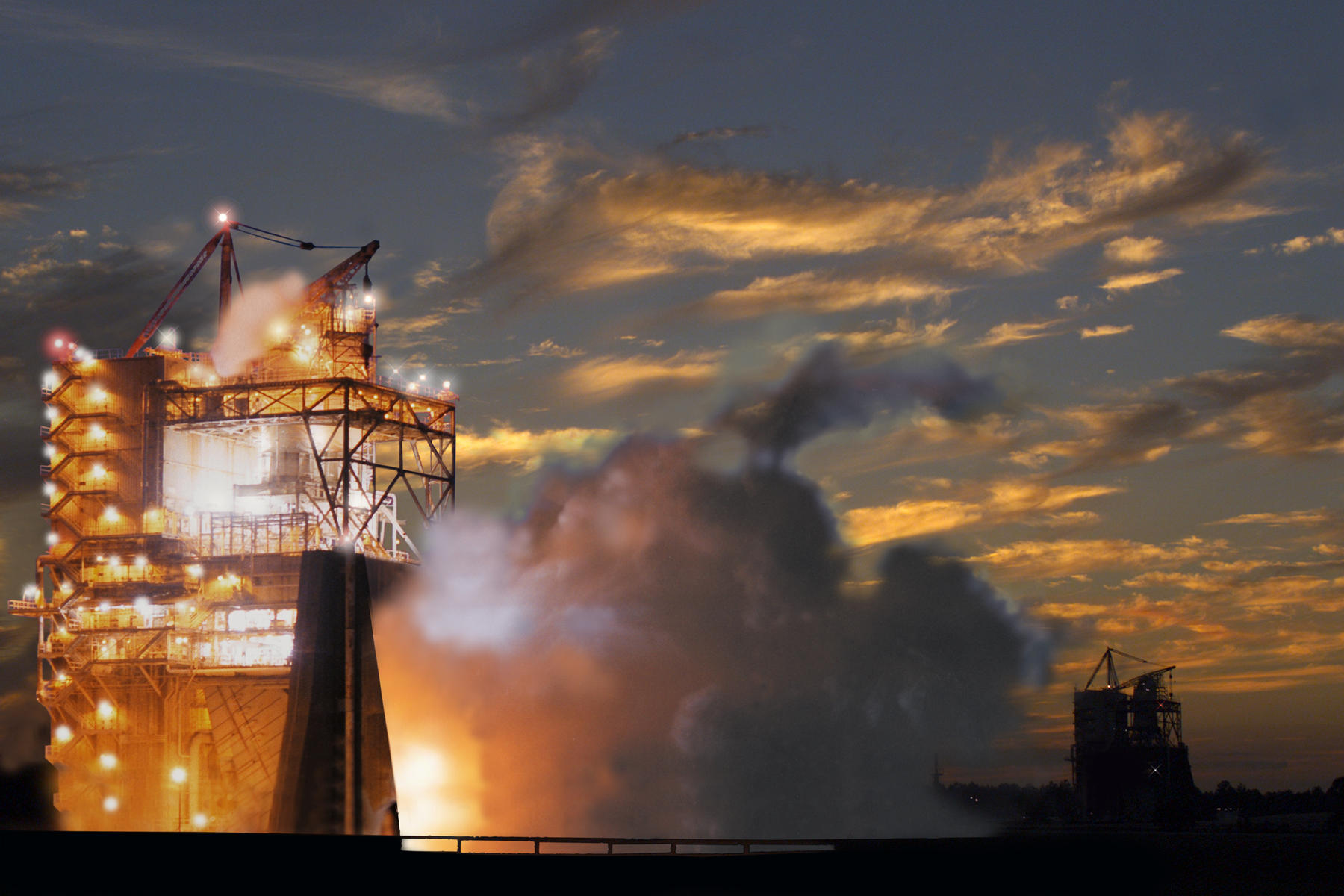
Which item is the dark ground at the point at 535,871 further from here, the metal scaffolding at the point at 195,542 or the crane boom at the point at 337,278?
the crane boom at the point at 337,278

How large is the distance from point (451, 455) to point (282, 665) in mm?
21931

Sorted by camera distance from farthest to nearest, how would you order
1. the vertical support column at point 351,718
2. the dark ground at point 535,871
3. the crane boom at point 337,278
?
the crane boom at point 337,278 < the vertical support column at point 351,718 < the dark ground at point 535,871

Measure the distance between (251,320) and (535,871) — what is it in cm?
5746

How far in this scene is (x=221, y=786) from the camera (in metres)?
91.6

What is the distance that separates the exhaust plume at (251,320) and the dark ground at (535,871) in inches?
2060

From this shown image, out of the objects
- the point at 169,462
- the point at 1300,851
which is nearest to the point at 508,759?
the point at 169,462

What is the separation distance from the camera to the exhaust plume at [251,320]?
9756 cm

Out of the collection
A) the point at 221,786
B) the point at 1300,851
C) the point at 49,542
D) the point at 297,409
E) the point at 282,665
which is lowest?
the point at 1300,851

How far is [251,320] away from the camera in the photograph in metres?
99.4

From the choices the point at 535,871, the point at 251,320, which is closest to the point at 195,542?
the point at 251,320

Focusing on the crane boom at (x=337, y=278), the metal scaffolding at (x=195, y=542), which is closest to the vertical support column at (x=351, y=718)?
the metal scaffolding at (x=195, y=542)

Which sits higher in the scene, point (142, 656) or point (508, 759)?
point (142, 656)

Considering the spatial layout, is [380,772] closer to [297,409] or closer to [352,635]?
[352,635]

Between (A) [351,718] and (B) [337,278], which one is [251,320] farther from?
(A) [351,718]
